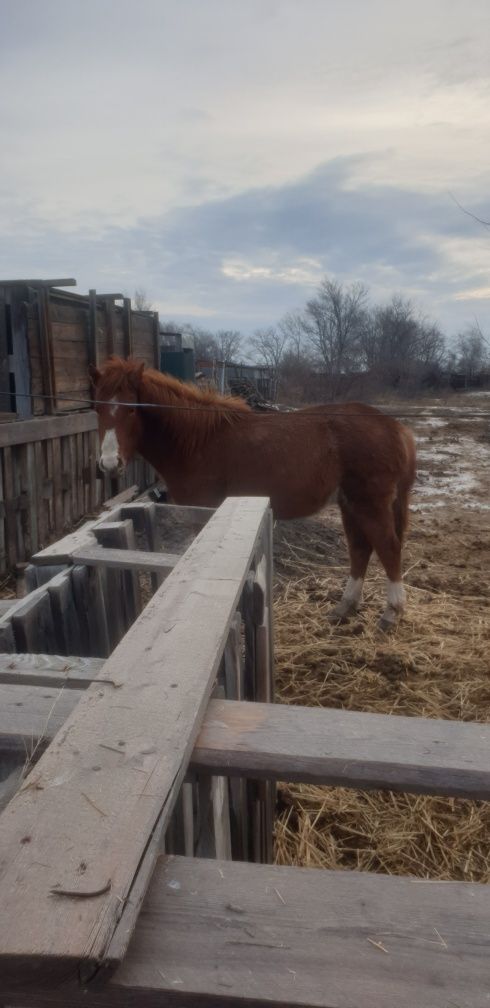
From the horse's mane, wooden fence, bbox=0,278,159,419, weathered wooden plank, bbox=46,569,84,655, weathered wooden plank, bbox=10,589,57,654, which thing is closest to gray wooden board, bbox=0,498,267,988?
weathered wooden plank, bbox=10,589,57,654

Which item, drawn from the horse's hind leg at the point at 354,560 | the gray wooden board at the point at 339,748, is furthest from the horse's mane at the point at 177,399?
the gray wooden board at the point at 339,748

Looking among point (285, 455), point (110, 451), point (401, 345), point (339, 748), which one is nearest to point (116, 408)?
point (110, 451)

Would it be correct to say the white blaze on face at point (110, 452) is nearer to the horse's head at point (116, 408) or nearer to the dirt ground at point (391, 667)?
the horse's head at point (116, 408)

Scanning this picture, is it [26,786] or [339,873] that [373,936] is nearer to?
[339,873]

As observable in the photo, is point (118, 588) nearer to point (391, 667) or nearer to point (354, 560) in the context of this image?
point (391, 667)

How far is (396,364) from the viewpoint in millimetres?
43562

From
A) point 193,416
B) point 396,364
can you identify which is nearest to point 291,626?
point 193,416

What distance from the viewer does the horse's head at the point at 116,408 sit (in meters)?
4.71

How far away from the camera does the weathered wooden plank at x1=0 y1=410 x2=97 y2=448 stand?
555cm

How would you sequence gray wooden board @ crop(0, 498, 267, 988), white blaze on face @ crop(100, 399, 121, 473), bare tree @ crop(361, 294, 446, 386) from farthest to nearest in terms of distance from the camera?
1. bare tree @ crop(361, 294, 446, 386)
2. white blaze on face @ crop(100, 399, 121, 473)
3. gray wooden board @ crop(0, 498, 267, 988)

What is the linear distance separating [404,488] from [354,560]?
692 mm

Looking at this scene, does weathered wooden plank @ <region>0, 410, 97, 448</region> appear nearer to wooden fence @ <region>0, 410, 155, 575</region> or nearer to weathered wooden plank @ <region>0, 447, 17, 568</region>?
wooden fence @ <region>0, 410, 155, 575</region>

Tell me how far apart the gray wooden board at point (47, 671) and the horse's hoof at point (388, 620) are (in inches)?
143

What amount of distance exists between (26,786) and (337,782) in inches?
17.3
